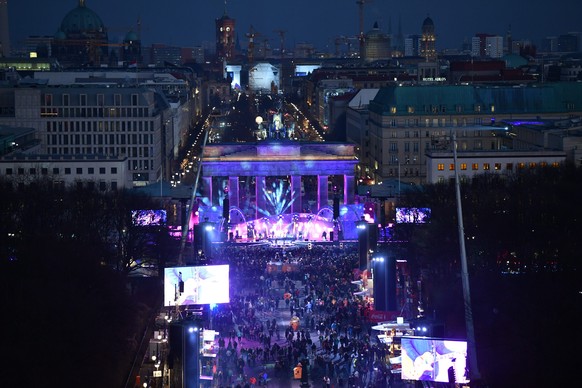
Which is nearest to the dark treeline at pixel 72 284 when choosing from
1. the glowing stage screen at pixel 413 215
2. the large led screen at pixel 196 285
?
the large led screen at pixel 196 285

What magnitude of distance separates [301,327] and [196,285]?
4149 millimetres

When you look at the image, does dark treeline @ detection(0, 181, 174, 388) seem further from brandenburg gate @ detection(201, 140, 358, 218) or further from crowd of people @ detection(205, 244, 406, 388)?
brandenburg gate @ detection(201, 140, 358, 218)

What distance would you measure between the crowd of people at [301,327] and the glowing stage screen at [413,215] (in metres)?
4.86

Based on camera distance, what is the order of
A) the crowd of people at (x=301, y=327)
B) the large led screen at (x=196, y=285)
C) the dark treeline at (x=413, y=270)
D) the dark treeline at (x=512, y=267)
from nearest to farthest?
the dark treeline at (x=413, y=270), the dark treeline at (x=512, y=267), the crowd of people at (x=301, y=327), the large led screen at (x=196, y=285)

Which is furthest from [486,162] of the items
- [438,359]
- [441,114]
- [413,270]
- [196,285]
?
[438,359]

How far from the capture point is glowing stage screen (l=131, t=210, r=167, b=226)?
237 ft

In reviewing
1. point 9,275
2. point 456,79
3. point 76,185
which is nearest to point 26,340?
point 9,275

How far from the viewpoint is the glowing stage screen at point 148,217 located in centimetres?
7237

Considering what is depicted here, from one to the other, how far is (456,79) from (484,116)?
54.9 meters

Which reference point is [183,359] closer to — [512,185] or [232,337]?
[232,337]

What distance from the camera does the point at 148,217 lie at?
74.1m

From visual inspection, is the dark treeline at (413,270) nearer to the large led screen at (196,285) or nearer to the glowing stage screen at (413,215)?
the glowing stage screen at (413,215)

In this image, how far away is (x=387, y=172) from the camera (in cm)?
10712

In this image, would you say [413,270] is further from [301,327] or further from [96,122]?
[96,122]
